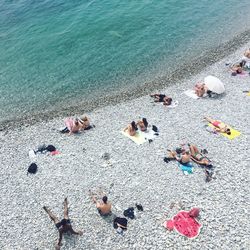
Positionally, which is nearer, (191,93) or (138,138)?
(138,138)

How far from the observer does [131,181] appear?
19406 millimetres

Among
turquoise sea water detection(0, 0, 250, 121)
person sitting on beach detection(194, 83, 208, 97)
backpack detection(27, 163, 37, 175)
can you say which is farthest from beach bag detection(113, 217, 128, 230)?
turquoise sea water detection(0, 0, 250, 121)

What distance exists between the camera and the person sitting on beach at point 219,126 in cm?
2255

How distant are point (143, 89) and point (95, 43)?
35.3 ft

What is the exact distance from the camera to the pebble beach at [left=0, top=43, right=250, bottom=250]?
1638 cm

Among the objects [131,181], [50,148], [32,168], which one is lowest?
[131,181]

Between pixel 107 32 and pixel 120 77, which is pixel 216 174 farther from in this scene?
pixel 107 32

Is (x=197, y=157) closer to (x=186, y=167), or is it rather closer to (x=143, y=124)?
(x=186, y=167)

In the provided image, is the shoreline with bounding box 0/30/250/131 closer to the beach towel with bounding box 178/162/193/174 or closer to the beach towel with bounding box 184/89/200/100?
the beach towel with bounding box 184/89/200/100

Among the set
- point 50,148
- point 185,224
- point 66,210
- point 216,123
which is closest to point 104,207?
point 66,210

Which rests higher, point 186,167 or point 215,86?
point 186,167

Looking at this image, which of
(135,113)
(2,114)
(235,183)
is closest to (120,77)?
(135,113)

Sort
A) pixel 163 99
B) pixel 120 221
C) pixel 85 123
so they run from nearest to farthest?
pixel 120 221 → pixel 85 123 → pixel 163 99

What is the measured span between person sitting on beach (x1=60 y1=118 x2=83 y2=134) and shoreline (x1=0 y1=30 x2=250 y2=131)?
297cm
